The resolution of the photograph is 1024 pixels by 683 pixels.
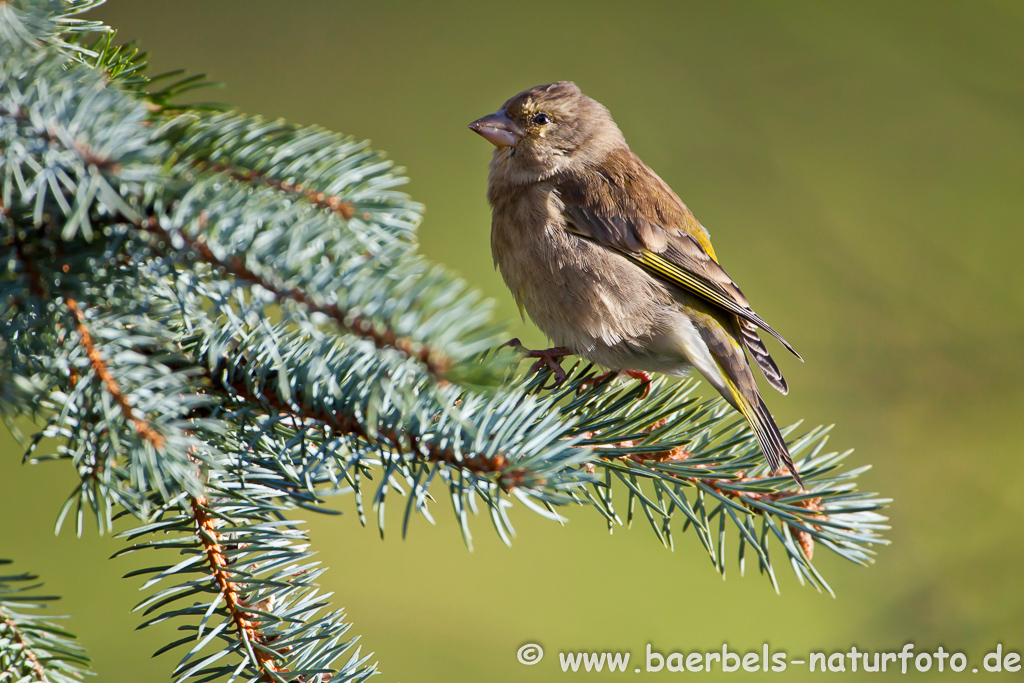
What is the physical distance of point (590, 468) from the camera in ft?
2.24

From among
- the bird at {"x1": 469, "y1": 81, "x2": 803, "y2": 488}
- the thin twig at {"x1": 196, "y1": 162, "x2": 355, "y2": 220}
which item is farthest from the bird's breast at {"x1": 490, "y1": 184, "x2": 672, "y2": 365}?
the thin twig at {"x1": 196, "y1": 162, "x2": 355, "y2": 220}

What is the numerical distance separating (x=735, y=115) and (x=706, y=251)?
5.28ft

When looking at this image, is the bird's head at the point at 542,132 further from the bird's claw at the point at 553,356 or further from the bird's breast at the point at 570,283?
the bird's claw at the point at 553,356

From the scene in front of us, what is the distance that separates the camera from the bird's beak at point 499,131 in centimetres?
138

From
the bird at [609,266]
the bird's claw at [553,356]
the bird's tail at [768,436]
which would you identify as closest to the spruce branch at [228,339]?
the bird's tail at [768,436]

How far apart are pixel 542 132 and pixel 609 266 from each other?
1.18 feet

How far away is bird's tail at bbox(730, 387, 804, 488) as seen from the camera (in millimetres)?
743

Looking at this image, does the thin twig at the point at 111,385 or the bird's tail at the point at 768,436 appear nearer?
the thin twig at the point at 111,385

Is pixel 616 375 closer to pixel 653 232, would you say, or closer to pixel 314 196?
pixel 653 232

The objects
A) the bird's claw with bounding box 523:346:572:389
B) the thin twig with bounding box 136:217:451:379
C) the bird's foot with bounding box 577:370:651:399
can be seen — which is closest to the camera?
the thin twig with bounding box 136:217:451:379

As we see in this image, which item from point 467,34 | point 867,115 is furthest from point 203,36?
point 867,115

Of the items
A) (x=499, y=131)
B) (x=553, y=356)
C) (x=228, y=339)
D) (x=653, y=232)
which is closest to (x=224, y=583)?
(x=228, y=339)

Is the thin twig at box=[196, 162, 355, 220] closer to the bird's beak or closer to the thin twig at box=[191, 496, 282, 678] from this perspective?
the thin twig at box=[191, 496, 282, 678]

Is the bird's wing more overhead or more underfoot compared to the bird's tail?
more overhead
